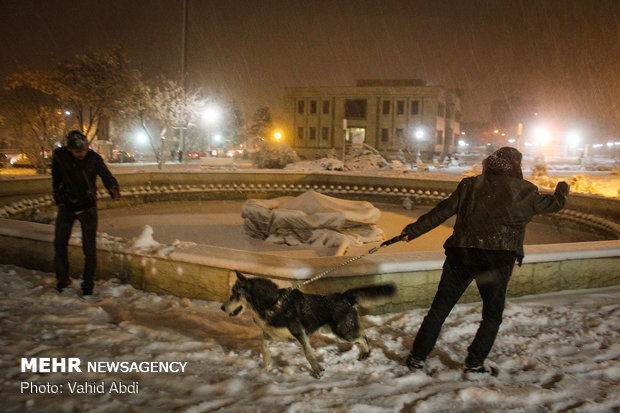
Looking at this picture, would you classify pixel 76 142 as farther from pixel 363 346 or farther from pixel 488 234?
pixel 488 234

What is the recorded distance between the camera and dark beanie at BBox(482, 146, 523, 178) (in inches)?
144

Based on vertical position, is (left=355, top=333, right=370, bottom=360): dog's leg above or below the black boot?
above

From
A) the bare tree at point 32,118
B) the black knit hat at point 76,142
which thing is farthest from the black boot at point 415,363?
the bare tree at point 32,118

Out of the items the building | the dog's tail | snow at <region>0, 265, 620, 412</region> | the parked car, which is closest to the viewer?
snow at <region>0, 265, 620, 412</region>

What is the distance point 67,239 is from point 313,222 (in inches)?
223

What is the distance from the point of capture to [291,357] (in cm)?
408

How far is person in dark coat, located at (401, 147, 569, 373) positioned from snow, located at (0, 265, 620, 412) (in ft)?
1.38

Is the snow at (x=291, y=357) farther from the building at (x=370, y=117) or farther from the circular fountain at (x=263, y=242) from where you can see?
the building at (x=370, y=117)

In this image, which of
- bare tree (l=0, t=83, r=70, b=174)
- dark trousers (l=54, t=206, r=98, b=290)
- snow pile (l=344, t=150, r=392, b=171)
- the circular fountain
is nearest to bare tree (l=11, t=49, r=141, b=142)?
bare tree (l=0, t=83, r=70, b=174)

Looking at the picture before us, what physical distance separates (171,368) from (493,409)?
2312 mm

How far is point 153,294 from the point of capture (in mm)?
5637

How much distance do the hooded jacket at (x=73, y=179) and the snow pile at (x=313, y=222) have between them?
555cm

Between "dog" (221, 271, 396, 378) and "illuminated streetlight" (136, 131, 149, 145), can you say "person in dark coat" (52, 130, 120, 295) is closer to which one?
"dog" (221, 271, 396, 378)

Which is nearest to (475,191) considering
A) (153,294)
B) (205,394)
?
(205,394)
